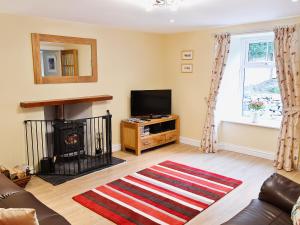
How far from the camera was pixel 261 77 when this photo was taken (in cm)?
485

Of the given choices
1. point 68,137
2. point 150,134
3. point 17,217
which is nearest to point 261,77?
point 150,134

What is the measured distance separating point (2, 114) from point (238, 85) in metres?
3.95

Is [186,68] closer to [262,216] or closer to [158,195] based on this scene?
[158,195]

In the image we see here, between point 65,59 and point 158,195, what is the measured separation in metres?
2.47

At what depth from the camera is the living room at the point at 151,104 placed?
3.07 m

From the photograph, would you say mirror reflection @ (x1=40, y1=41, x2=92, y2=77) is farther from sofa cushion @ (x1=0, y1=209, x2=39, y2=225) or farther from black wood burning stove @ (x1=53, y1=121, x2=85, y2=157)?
sofa cushion @ (x1=0, y1=209, x2=39, y2=225)

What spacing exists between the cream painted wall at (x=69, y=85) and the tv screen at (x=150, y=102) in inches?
6.4

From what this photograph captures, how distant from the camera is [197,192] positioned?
3.42 m

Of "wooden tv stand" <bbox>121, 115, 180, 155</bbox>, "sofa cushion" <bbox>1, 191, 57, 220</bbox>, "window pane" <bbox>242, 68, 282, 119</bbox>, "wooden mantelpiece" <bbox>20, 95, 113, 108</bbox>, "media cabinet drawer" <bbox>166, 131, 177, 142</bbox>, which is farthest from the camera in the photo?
"media cabinet drawer" <bbox>166, 131, 177, 142</bbox>

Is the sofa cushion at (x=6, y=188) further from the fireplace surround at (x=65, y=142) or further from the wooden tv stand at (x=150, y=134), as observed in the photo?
the wooden tv stand at (x=150, y=134)

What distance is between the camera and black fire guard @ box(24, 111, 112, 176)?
397cm

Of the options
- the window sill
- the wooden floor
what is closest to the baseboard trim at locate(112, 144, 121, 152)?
the wooden floor

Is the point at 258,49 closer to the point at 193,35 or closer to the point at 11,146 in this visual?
the point at 193,35

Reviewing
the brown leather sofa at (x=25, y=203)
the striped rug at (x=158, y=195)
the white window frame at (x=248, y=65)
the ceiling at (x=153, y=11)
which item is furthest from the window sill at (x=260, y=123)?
the brown leather sofa at (x=25, y=203)
